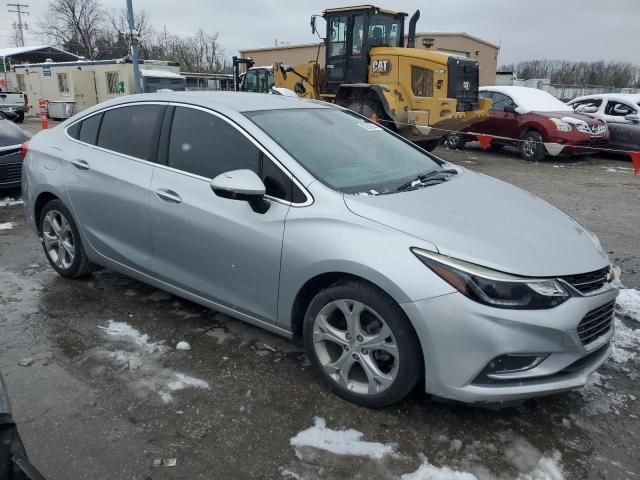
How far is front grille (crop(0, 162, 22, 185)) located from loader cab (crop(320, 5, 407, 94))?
6.89 m

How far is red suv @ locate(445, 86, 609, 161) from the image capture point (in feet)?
38.5

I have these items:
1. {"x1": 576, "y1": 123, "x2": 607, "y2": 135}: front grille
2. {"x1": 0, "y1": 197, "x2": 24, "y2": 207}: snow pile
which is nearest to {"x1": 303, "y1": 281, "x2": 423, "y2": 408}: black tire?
{"x1": 0, "y1": 197, "x2": 24, "y2": 207}: snow pile

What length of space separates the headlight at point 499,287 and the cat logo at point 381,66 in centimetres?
979

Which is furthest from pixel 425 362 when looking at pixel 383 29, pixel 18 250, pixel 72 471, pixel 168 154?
pixel 383 29

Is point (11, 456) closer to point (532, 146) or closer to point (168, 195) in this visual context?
point (168, 195)

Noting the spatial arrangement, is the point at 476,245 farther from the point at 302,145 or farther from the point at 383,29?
the point at 383,29

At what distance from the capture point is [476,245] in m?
2.52

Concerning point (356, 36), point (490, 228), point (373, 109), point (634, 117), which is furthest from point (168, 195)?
point (634, 117)

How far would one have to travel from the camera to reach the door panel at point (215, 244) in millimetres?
2996

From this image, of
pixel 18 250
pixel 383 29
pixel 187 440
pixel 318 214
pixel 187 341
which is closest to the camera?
pixel 187 440

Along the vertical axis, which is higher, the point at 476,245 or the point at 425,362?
the point at 476,245

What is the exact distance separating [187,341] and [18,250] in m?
Result: 2.98

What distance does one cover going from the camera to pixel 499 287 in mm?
2400

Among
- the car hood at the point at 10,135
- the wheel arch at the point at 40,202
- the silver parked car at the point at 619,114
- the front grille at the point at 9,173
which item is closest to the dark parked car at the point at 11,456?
the wheel arch at the point at 40,202
